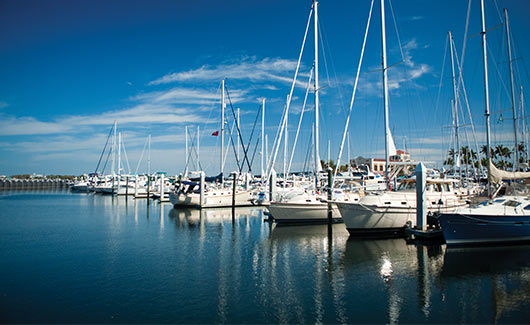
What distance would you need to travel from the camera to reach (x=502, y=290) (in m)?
13.8

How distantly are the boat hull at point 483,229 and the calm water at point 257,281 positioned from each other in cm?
73

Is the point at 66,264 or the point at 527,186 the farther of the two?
the point at 527,186

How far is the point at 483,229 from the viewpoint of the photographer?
66.8 ft

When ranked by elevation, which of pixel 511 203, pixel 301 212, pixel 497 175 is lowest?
pixel 301 212

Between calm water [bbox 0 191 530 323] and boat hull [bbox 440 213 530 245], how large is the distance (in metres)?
0.73

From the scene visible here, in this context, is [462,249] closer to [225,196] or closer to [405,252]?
[405,252]

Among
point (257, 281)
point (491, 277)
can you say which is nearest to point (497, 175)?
point (491, 277)

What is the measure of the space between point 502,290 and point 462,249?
690 cm

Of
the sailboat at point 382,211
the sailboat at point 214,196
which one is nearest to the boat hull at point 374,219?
the sailboat at point 382,211

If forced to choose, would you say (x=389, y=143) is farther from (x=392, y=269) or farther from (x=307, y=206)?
(x=392, y=269)

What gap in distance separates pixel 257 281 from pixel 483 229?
45.5 feet

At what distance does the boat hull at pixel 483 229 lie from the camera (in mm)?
20094

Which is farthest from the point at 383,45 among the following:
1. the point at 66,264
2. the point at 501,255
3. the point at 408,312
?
the point at 66,264

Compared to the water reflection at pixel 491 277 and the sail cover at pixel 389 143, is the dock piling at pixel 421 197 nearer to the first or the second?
the water reflection at pixel 491 277
